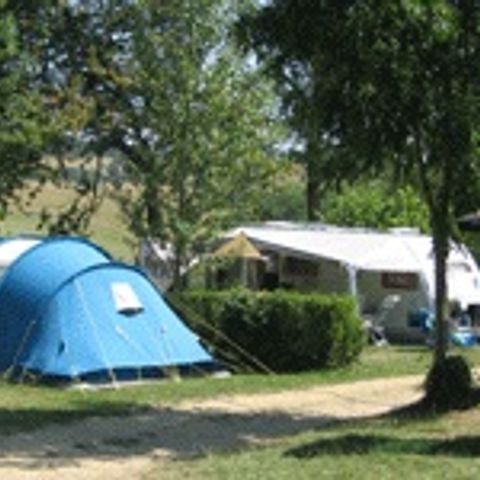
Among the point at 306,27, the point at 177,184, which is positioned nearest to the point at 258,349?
the point at 177,184

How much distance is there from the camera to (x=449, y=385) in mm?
14570

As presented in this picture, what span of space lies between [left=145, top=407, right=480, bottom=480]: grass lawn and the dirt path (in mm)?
589

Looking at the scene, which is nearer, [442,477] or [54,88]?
[442,477]

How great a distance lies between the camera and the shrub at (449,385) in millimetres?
14516

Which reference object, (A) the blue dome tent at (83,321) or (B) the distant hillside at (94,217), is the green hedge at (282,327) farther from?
(B) the distant hillside at (94,217)

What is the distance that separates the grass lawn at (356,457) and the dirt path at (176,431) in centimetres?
59

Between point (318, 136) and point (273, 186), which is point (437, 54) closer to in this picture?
point (318, 136)

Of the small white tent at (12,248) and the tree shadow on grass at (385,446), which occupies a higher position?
the small white tent at (12,248)

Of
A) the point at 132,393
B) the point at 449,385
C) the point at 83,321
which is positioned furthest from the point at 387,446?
the point at 83,321

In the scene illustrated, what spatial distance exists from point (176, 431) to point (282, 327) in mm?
6638

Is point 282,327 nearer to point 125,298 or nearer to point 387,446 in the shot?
point 125,298

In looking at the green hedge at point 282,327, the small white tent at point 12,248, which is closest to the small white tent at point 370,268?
the green hedge at point 282,327

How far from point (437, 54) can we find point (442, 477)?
5396mm

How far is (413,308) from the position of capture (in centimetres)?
2855
